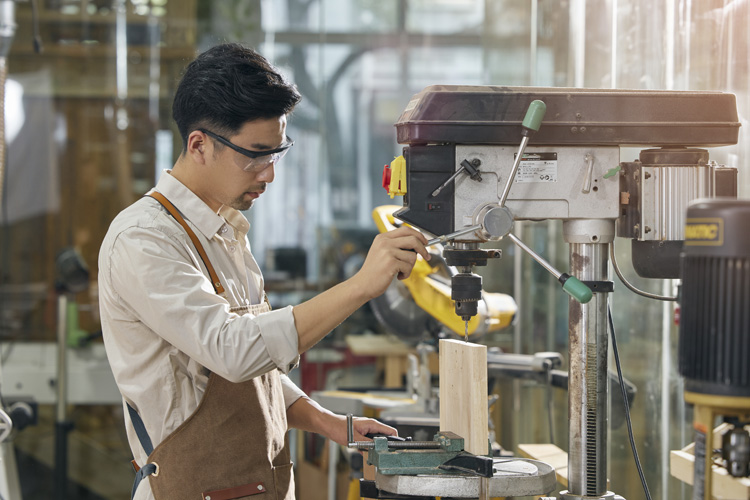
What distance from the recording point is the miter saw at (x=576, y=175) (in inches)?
57.0

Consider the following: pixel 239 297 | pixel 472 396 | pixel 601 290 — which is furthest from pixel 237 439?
pixel 601 290

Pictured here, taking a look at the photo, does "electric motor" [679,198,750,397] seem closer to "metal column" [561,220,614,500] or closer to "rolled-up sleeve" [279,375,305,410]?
"metal column" [561,220,614,500]

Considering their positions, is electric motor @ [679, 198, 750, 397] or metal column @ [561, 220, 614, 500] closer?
electric motor @ [679, 198, 750, 397]

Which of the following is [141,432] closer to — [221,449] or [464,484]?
[221,449]

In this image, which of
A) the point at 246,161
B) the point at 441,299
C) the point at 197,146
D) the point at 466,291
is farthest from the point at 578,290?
the point at 441,299

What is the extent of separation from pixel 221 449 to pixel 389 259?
0.51 metres

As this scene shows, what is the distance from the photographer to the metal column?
1505mm

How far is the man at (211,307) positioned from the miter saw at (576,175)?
0.10 meters

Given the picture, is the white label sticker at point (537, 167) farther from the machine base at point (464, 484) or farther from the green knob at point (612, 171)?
the machine base at point (464, 484)

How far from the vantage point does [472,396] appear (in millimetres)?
1479

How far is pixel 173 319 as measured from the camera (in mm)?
1456

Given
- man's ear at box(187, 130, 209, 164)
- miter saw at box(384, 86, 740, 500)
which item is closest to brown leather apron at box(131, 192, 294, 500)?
man's ear at box(187, 130, 209, 164)

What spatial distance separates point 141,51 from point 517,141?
3998 millimetres

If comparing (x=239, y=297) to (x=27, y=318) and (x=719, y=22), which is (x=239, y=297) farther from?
(x=27, y=318)
